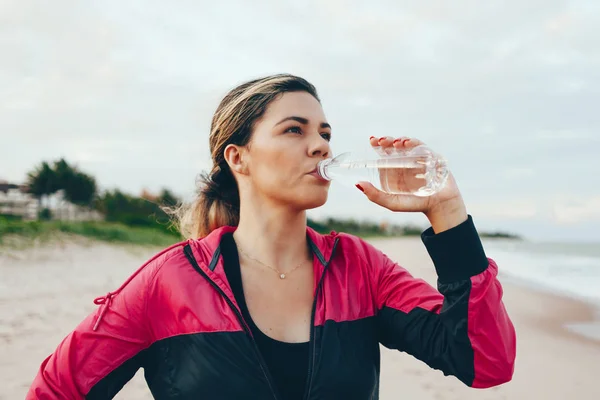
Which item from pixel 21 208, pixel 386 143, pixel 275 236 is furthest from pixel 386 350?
pixel 21 208

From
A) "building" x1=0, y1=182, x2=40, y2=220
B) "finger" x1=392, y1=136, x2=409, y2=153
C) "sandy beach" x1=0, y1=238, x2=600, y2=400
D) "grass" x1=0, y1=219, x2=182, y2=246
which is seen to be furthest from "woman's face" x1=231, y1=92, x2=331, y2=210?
"building" x1=0, y1=182, x2=40, y2=220

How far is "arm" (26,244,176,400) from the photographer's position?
5.70 feet

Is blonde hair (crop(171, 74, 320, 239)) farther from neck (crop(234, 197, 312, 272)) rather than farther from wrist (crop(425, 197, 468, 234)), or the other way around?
wrist (crop(425, 197, 468, 234))

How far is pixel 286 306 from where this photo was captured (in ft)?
6.66

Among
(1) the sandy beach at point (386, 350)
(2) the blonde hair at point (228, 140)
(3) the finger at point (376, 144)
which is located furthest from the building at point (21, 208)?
(3) the finger at point (376, 144)

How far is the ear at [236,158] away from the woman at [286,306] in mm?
18

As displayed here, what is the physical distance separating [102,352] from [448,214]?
4.18 ft

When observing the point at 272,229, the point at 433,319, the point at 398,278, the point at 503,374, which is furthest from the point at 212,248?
the point at 503,374

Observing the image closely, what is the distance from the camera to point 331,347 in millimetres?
1813

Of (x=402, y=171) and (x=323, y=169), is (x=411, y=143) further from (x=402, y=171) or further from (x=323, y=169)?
(x=323, y=169)

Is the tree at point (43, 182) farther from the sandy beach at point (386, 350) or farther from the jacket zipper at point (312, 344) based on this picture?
the jacket zipper at point (312, 344)

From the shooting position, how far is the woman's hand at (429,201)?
1.79 m

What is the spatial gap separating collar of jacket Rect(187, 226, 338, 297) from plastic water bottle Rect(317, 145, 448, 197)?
0.89ft

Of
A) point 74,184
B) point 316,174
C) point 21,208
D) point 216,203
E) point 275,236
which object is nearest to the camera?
point 316,174
